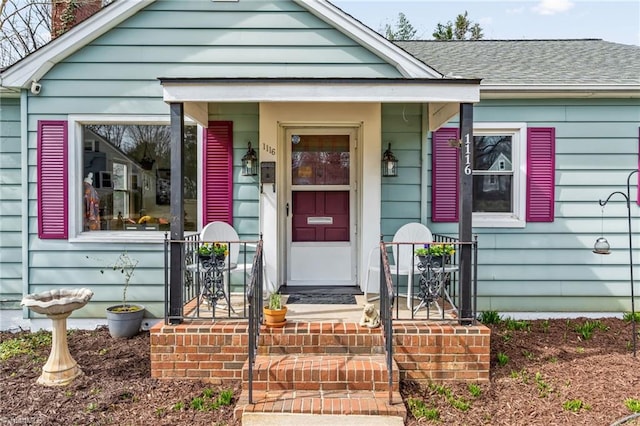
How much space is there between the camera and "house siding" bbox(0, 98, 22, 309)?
5266mm

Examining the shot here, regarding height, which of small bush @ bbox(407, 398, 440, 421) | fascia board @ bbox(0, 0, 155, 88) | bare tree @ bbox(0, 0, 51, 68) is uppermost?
bare tree @ bbox(0, 0, 51, 68)

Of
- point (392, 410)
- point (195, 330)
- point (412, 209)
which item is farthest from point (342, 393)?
point (412, 209)

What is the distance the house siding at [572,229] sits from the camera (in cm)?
529

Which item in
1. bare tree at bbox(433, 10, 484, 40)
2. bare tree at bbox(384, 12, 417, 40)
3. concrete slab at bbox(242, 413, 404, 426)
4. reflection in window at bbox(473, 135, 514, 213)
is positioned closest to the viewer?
concrete slab at bbox(242, 413, 404, 426)

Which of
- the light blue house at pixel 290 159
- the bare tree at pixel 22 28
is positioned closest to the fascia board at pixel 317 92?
the light blue house at pixel 290 159

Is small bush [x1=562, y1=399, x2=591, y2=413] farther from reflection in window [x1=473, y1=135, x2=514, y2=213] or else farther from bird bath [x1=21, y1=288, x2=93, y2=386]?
A: bird bath [x1=21, y1=288, x2=93, y2=386]

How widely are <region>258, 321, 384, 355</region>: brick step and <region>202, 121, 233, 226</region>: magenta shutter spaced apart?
73.5 inches

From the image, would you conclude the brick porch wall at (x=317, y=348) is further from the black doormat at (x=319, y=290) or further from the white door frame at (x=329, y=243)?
the white door frame at (x=329, y=243)

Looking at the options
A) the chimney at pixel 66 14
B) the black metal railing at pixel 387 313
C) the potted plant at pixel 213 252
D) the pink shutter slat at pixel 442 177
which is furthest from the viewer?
the chimney at pixel 66 14

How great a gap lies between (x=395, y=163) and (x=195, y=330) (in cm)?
291

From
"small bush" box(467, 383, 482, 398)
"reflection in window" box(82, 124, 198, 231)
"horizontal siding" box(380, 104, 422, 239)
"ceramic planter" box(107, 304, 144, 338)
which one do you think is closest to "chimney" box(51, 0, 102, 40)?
"reflection in window" box(82, 124, 198, 231)

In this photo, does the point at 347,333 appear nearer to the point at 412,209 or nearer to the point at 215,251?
the point at 215,251

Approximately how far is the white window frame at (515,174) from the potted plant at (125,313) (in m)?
4.12

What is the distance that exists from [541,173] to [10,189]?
6.47 metres
